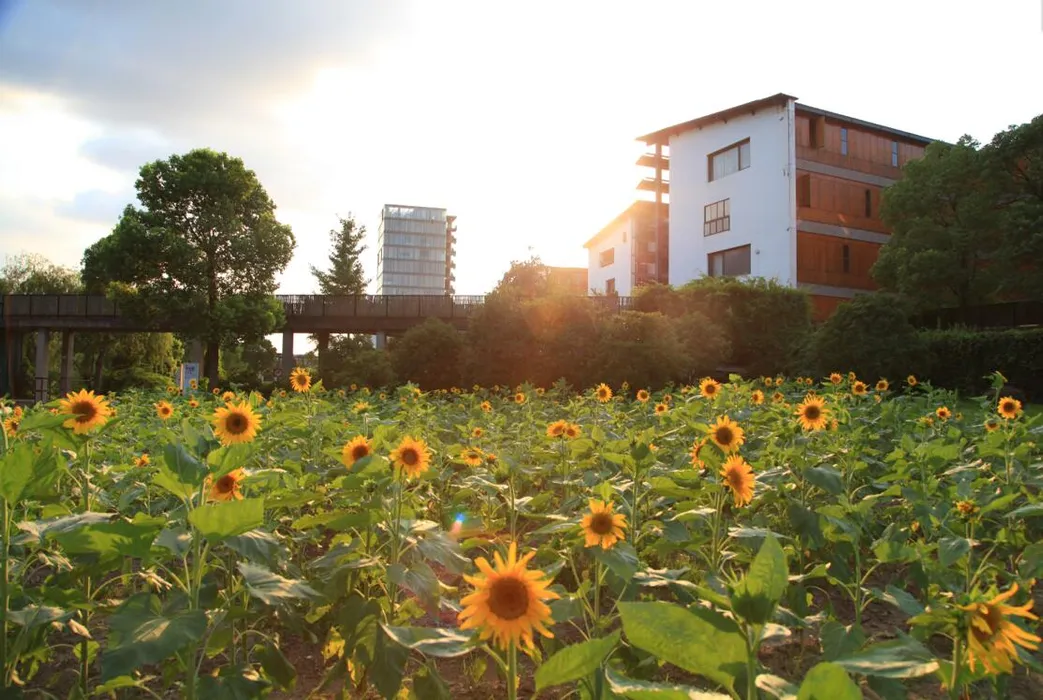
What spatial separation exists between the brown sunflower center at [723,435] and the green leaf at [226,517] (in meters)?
1.70

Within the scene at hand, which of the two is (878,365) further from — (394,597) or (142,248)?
(142,248)

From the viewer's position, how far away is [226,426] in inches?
100

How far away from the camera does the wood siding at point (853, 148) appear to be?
29078mm

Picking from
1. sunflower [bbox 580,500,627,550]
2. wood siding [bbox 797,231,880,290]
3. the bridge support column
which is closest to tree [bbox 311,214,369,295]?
the bridge support column

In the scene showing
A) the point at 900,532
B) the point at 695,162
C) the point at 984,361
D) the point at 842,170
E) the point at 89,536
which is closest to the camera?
the point at 89,536

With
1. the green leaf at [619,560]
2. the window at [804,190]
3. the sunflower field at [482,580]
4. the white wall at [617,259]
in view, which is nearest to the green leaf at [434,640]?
Result: the sunflower field at [482,580]

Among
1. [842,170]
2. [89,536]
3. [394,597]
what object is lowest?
[394,597]

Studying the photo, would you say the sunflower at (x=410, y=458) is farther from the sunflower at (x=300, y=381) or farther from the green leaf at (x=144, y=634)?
the sunflower at (x=300, y=381)

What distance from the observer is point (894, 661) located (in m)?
1.00

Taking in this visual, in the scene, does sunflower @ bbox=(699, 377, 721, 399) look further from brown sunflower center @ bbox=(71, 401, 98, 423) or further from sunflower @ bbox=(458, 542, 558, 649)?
sunflower @ bbox=(458, 542, 558, 649)

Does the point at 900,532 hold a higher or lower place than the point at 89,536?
lower

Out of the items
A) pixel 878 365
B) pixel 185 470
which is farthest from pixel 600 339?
pixel 185 470

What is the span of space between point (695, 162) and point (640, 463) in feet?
107

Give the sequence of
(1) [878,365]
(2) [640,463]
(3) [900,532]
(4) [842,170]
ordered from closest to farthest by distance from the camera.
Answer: (3) [900,532] → (2) [640,463] → (1) [878,365] → (4) [842,170]
